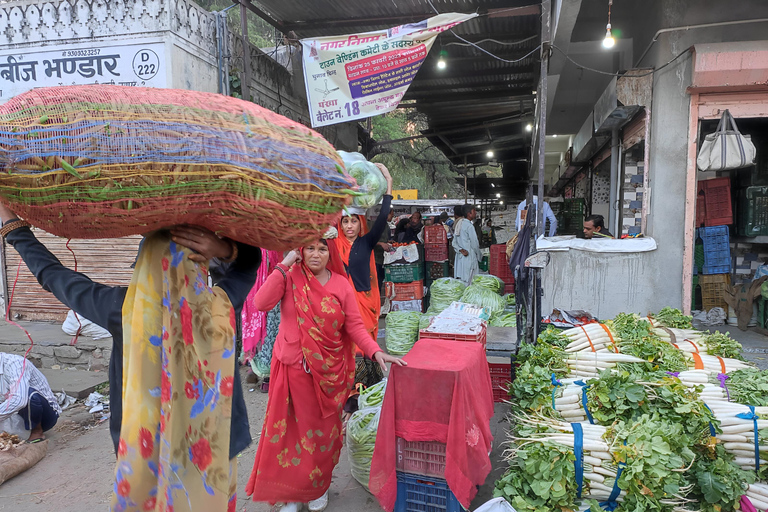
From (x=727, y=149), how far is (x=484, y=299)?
3.22 meters

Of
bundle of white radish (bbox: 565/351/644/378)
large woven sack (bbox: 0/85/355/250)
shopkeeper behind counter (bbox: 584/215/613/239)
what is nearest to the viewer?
large woven sack (bbox: 0/85/355/250)

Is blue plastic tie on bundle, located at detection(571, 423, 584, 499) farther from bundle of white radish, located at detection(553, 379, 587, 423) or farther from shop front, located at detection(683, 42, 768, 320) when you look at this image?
shop front, located at detection(683, 42, 768, 320)

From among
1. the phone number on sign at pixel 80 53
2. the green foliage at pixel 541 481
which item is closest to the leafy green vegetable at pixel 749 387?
the green foliage at pixel 541 481

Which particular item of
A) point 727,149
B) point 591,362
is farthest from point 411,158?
point 591,362

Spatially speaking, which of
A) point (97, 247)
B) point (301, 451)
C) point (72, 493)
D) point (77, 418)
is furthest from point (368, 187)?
point (97, 247)

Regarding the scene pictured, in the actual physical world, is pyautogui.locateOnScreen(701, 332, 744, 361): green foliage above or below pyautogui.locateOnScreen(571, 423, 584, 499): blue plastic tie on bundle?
above

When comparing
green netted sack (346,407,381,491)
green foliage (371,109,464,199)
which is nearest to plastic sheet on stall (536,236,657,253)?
green netted sack (346,407,381,491)

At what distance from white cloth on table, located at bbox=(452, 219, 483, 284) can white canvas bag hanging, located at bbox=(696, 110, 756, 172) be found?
13.5 feet

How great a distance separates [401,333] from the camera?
5.66 metres

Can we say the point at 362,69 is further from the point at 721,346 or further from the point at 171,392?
the point at 171,392

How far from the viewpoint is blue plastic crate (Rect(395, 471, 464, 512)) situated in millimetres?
2445

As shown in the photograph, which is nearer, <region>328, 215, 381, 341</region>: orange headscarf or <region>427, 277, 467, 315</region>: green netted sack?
<region>328, 215, 381, 341</region>: orange headscarf

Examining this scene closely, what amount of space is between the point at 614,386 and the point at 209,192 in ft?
8.91

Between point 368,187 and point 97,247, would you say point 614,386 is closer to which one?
point 368,187
